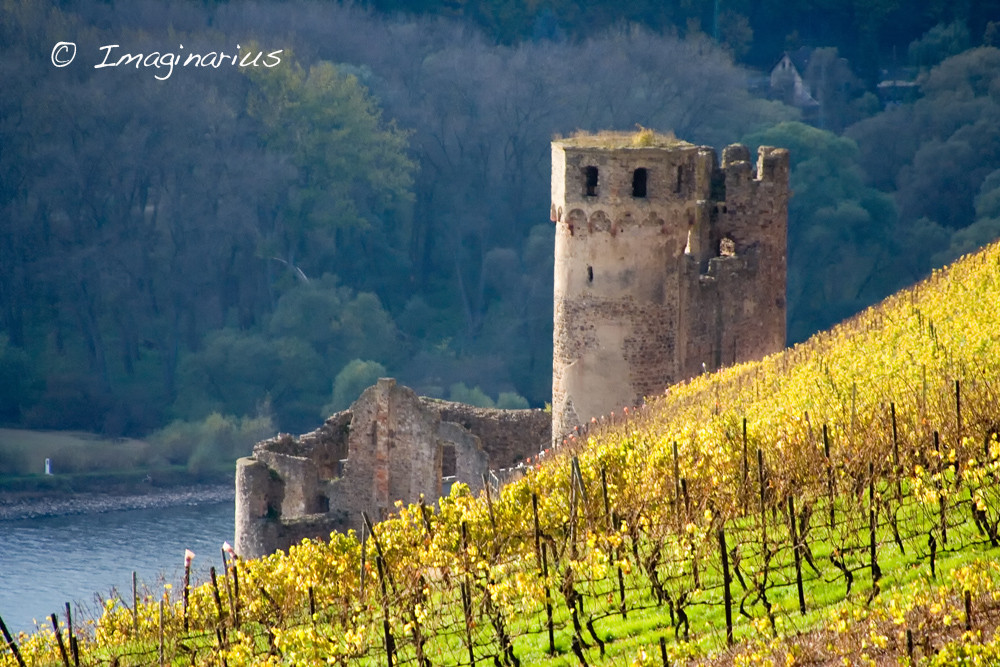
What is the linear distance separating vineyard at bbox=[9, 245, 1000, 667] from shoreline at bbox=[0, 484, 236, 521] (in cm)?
3181

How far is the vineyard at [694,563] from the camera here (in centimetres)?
1850

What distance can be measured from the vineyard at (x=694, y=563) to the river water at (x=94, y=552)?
1864 centimetres

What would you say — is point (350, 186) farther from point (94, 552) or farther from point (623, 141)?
point (623, 141)

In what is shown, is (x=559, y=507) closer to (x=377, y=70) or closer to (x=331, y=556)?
(x=331, y=556)

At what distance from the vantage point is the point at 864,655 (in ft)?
53.6

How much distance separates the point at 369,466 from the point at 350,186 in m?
42.3

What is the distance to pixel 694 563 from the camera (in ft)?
66.0

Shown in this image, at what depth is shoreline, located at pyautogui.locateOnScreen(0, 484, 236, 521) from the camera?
187 ft

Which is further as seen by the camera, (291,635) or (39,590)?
(39,590)

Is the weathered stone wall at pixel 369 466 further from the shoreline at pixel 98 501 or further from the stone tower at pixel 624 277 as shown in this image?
the shoreline at pixel 98 501

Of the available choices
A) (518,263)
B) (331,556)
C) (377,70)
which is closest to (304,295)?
(518,263)

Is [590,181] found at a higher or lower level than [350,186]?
lower

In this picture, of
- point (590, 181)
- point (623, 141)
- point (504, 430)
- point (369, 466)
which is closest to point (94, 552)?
point (369, 466)

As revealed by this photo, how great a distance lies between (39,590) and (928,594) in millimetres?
32566
